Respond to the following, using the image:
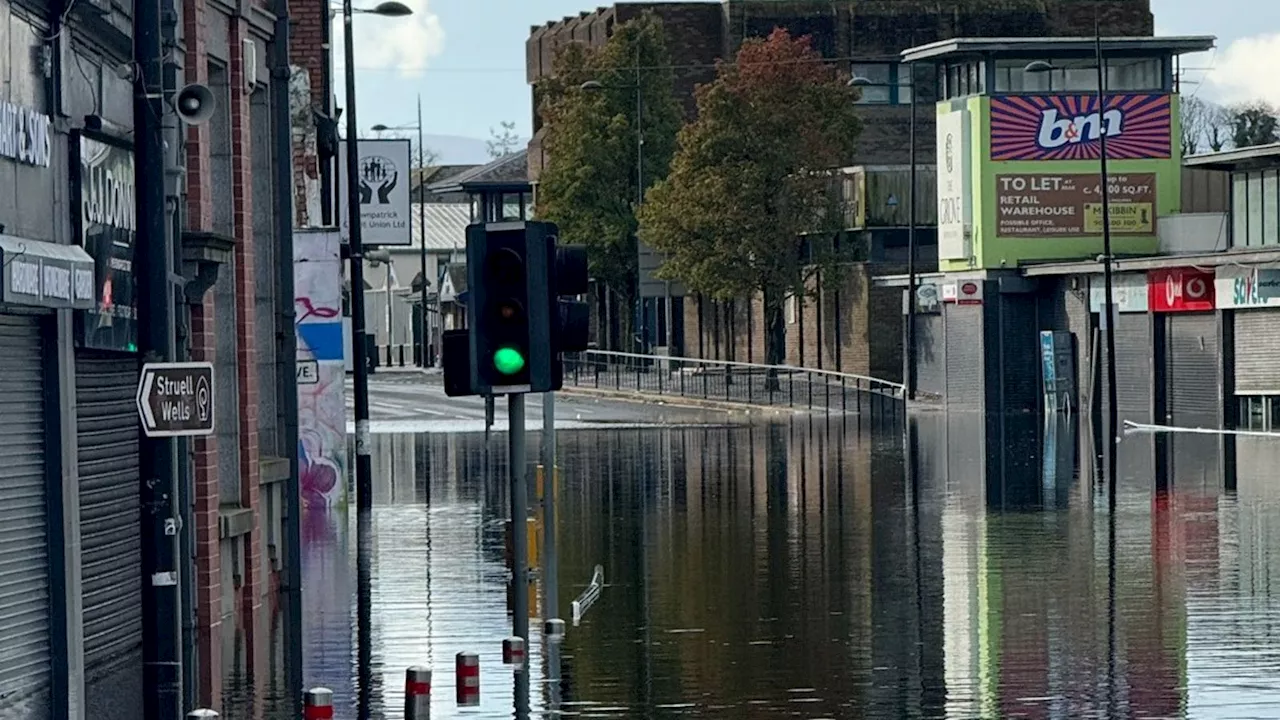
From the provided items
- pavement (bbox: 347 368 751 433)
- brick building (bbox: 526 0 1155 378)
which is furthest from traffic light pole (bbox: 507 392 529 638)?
brick building (bbox: 526 0 1155 378)

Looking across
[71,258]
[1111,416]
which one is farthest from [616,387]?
[71,258]

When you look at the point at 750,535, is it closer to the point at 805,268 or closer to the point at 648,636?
the point at 648,636

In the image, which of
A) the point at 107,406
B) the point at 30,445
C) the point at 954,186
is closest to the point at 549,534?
the point at 107,406

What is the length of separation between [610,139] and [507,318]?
77.0m

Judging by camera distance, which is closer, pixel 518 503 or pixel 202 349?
pixel 518 503

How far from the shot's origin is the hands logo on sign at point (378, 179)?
47.8 m

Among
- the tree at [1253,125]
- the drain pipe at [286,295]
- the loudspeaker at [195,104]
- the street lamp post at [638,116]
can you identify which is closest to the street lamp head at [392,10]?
the drain pipe at [286,295]

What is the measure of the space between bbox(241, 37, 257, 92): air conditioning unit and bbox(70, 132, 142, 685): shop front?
13.8ft

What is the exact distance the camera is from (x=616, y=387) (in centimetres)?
8069

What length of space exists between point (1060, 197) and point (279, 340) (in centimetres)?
4508

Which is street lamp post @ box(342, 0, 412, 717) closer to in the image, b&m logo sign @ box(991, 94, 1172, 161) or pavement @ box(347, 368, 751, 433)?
pavement @ box(347, 368, 751, 433)

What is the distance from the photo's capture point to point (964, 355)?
70500mm

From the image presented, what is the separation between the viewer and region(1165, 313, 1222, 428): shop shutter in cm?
5912

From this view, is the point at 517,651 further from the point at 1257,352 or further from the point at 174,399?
the point at 1257,352
